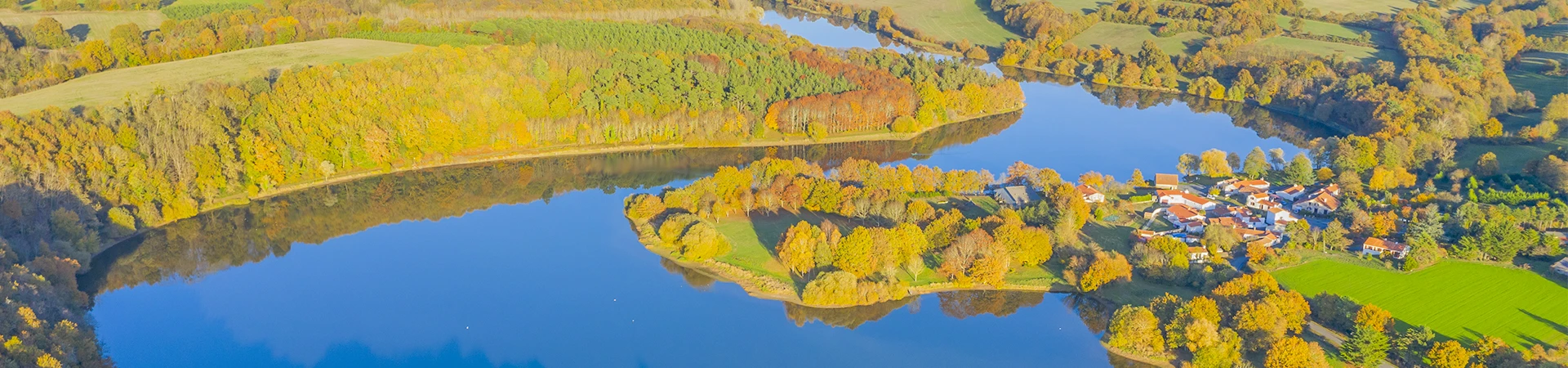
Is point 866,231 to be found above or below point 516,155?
above

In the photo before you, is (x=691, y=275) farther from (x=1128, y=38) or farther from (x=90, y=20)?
(x=1128, y=38)

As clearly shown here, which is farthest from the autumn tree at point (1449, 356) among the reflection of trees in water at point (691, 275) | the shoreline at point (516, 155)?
the shoreline at point (516, 155)

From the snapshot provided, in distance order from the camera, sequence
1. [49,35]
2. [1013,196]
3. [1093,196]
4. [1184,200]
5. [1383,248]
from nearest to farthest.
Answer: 1. [1383,248]
2. [1093,196]
3. [1184,200]
4. [1013,196]
5. [49,35]

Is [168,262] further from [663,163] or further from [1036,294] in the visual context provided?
[1036,294]

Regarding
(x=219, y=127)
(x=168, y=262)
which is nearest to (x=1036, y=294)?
(x=168, y=262)

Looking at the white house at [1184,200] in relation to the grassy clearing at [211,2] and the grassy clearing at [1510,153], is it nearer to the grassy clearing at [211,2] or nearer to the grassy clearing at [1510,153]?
the grassy clearing at [1510,153]

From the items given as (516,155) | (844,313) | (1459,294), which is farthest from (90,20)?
(1459,294)

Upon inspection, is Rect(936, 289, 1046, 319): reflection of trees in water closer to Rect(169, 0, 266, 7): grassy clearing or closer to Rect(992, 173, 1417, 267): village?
Rect(992, 173, 1417, 267): village
